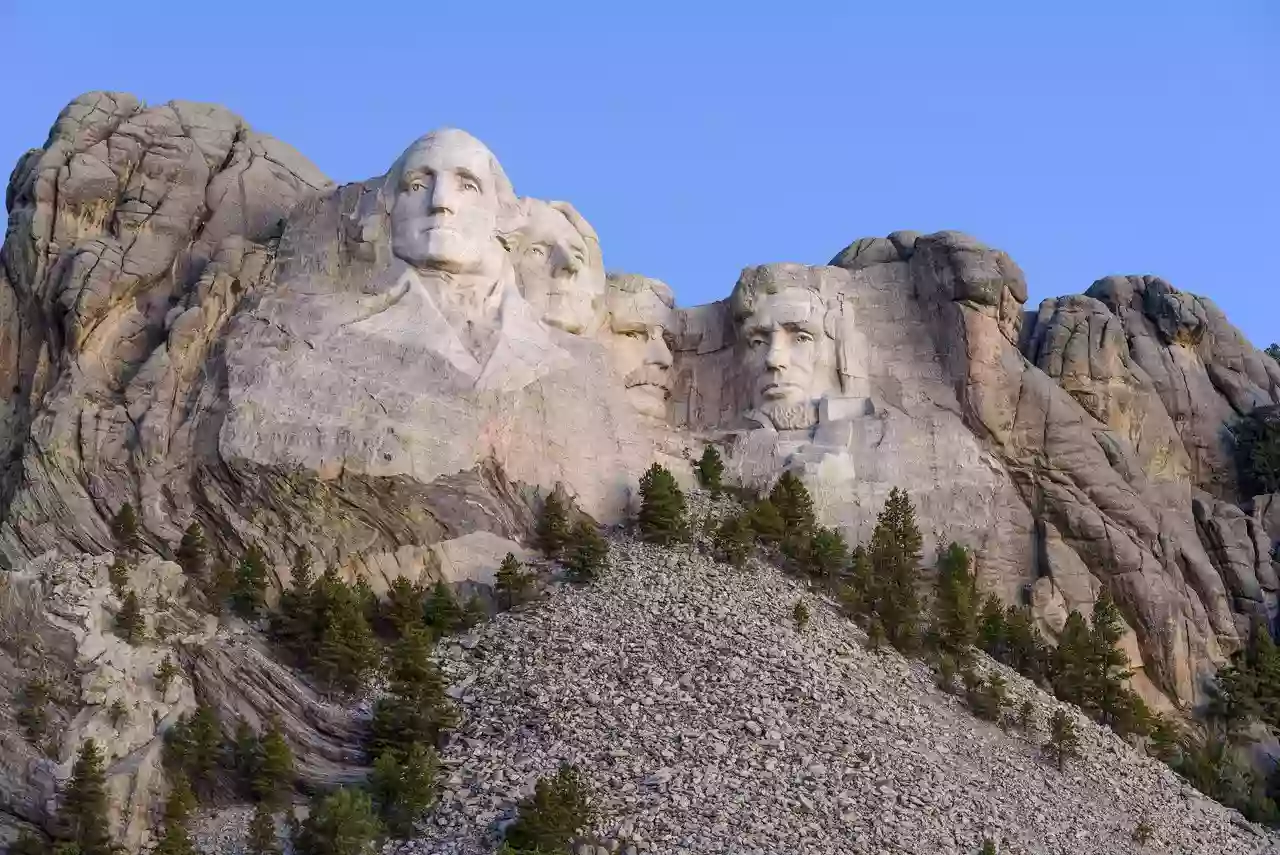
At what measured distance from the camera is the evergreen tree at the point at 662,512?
56.1 metres

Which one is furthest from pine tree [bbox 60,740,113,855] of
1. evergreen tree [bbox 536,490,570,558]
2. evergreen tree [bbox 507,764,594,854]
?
evergreen tree [bbox 536,490,570,558]

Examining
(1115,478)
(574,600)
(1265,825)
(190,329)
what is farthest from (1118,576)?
(190,329)

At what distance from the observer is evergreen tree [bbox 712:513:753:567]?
55.7 metres

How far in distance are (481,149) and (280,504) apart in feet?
32.3

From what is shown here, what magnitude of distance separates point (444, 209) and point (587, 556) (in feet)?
29.5

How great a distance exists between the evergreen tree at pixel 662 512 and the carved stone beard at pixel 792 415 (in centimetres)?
528

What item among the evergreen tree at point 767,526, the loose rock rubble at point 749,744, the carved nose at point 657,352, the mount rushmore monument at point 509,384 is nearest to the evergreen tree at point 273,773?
the loose rock rubble at point 749,744

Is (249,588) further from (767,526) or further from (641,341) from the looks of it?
(641,341)

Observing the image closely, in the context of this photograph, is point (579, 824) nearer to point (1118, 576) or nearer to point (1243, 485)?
point (1118, 576)

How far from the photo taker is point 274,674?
51156 mm

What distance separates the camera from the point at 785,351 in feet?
203

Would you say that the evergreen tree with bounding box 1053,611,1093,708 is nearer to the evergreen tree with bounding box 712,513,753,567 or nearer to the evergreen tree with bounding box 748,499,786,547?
the evergreen tree with bounding box 748,499,786,547

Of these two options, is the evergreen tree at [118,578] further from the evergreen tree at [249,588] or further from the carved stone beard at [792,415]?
the carved stone beard at [792,415]

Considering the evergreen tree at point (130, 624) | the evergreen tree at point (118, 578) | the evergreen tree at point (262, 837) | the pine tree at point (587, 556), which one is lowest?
the evergreen tree at point (262, 837)
